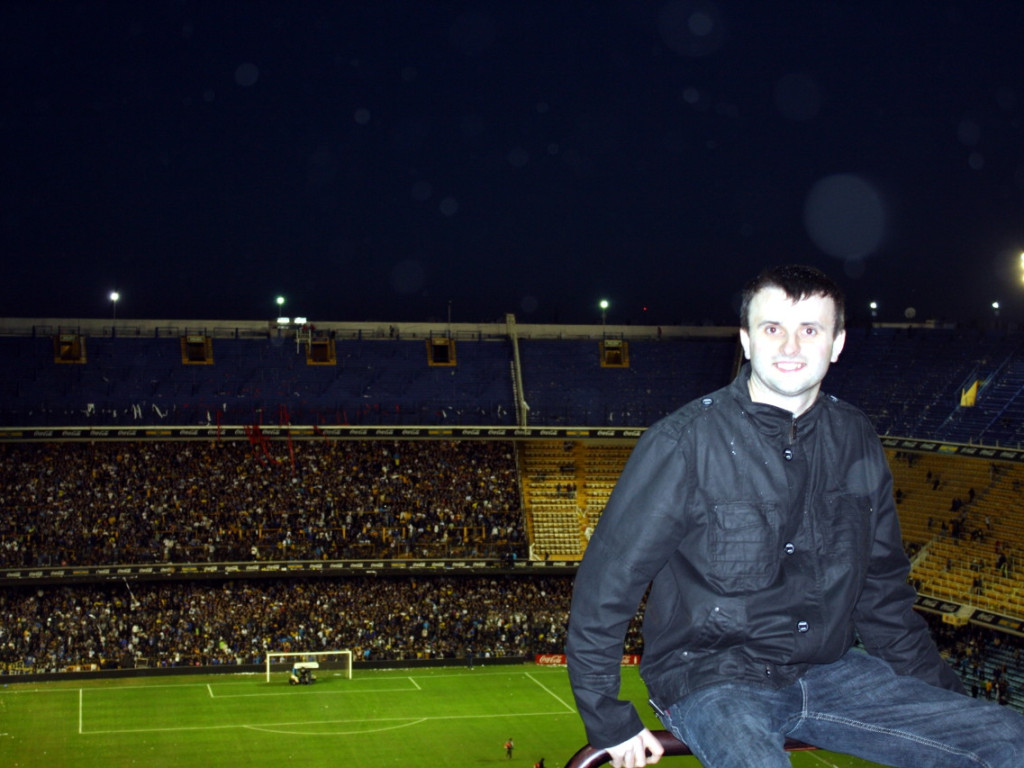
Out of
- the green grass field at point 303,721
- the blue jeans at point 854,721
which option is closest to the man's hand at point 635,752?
the blue jeans at point 854,721

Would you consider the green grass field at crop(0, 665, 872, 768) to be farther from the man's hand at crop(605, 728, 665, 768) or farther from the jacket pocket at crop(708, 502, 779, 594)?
the man's hand at crop(605, 728, 665, 768)

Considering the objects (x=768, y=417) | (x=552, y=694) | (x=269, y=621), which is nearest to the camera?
(x=768, y=417)

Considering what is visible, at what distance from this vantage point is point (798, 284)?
372 cm

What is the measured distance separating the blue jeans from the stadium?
3081cm

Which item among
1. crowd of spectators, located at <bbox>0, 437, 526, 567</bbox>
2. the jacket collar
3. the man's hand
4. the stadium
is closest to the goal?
the stadium

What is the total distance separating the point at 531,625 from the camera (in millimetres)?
48875

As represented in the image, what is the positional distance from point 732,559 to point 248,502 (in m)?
48.3

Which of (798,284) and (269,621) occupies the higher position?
(798,284)

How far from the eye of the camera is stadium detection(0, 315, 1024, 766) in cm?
3894

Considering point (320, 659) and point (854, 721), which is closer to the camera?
point (854, 721)

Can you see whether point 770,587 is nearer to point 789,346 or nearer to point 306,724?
point 789,346

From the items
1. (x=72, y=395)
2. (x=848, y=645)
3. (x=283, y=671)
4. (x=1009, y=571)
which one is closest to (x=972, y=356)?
(x=1009, y=571)

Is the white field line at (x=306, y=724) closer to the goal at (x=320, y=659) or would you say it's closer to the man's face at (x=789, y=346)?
the goal at (x=320, y=659)

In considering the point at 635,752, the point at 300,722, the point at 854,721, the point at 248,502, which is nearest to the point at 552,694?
the point at 300,722
